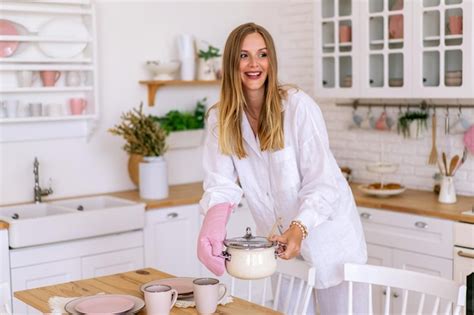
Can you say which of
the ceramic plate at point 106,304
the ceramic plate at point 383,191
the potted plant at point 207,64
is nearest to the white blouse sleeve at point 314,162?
the ceramic plate at point 106,304

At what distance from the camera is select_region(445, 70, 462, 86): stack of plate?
14.1ft

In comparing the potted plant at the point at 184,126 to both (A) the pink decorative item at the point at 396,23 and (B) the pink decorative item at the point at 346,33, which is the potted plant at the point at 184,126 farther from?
(A) the pink decorative item at the point at 396,23

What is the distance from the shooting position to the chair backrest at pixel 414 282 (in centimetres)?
246

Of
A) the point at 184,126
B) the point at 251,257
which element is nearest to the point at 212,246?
the point at 251,257

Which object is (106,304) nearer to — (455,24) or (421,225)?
(421,225)

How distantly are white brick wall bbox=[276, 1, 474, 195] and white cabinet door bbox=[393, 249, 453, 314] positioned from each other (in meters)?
0.63

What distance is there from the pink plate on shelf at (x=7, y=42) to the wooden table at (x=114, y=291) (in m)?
2.00

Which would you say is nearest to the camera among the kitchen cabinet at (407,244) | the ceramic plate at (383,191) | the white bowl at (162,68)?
A: the kitchen cabinet at (407,244)

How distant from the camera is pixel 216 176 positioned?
2.98 meters

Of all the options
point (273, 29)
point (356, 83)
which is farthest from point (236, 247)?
point (273, 29)

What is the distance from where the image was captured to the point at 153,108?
17.1ft

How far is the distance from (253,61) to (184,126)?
2418 millimetres

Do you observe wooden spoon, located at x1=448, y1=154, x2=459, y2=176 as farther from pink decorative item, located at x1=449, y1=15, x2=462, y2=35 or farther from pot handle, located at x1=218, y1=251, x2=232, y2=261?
pot handle, located at x1=218, y1=251, x2=232, y2=261

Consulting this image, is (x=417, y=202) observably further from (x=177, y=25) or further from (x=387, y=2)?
(x=177, y=25)
